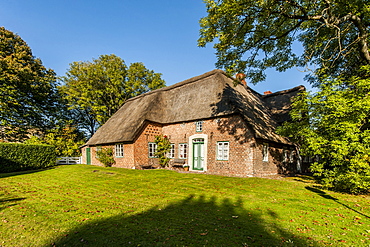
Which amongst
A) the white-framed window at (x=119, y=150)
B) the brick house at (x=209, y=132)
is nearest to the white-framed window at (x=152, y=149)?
the brick house at (x=209, y=132)

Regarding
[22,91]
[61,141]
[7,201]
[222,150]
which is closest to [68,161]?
[61,141]

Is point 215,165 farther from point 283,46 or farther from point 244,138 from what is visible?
point 283,46

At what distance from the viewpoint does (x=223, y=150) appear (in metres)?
14.6

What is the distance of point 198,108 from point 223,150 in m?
4.68

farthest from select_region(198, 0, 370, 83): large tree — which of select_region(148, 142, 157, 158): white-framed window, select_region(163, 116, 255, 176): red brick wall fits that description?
select_region(148, 142, 157, 158): white-framed window

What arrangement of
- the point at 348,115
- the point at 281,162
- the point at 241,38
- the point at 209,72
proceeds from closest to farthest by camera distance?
the point at 348,115, the point at 241,38, the point at 281,162, the point at 209,72

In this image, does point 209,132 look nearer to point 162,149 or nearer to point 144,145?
point 162,149

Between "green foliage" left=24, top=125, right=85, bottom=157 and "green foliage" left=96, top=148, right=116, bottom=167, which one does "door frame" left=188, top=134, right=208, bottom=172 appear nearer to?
"green foliage" left=96, top=148, right=116, bottom=167

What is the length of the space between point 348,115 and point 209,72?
12.6 meters

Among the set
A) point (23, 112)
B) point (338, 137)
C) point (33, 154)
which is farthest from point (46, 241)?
point (23, 112)

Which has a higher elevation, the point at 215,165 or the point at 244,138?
the point at 244,138

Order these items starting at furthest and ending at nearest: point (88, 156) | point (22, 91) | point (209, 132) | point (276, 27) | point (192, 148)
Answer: point (22, 91), point (88, 156), point (192, 148), point (209, 132), point (276, 27)

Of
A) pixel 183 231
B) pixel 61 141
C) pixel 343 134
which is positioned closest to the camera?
pixel 183 231

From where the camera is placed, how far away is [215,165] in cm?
1478
